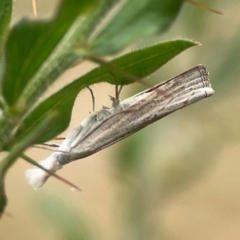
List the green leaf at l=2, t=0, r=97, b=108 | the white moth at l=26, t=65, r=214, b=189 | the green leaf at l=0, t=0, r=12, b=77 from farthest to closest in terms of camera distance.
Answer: the white moth at l=26, t=65, r=214, b=189 → the green leaf at l=0, t=0, r=12, b=77 → the green leaf at l=2, t=0, r=97, b=108

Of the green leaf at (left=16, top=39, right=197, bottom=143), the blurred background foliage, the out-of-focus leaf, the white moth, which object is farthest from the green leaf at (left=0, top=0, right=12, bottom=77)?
the out-of-focus leaf

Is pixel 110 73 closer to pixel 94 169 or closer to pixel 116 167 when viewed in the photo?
pixel 116 167

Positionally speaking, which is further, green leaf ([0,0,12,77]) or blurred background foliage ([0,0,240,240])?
blurred background foliage ([0,0,240,240])

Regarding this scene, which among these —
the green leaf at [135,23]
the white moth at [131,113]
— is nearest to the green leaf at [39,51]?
the green leaf at [135,23]

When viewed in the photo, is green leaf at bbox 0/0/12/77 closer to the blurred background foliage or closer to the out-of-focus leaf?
the blurred background foliage

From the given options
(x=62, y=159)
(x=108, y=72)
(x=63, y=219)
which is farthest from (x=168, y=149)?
(x=108, y=72)

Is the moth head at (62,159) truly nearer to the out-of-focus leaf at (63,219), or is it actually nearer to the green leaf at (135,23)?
the green leaf at (135,23)
